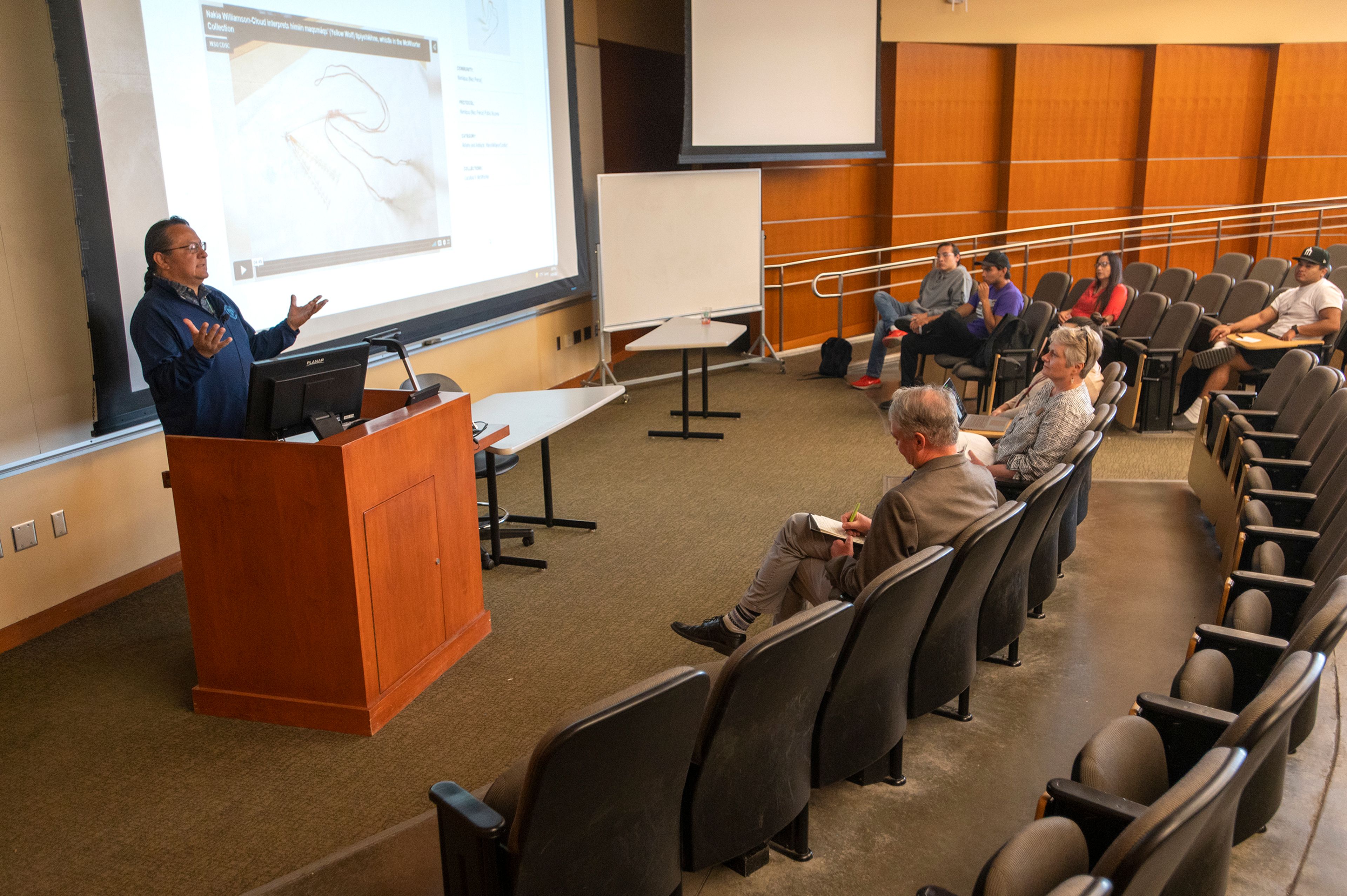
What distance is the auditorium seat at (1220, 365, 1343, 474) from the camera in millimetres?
4172

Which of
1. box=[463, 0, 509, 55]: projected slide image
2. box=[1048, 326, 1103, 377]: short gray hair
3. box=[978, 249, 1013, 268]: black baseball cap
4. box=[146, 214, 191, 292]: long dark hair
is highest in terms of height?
box=[463, 0, 509, 55]: projected slide image

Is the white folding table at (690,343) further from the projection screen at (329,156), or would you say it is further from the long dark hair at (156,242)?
the long dark hair at (156,242)

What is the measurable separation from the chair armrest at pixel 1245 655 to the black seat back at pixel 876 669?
675mm

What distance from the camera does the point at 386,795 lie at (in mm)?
2826

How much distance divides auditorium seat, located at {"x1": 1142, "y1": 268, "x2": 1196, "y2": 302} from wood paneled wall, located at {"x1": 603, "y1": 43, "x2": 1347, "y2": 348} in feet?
7.17

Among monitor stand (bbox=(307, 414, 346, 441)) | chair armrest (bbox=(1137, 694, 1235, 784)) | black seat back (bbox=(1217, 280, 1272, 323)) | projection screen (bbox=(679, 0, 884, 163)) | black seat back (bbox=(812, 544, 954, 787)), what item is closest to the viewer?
chair armrest (bbox=(1137, 694, 1235, 784))

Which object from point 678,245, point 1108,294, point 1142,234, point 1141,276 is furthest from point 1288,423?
point 1142,234

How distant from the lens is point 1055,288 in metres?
8.13

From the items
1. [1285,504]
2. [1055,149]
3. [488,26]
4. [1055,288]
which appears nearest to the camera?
[1285,504]

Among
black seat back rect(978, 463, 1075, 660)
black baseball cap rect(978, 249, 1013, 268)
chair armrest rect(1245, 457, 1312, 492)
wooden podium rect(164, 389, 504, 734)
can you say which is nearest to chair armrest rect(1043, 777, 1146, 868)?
black seat back rect(978, 463, 1075, 660)

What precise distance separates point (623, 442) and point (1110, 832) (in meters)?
5.16

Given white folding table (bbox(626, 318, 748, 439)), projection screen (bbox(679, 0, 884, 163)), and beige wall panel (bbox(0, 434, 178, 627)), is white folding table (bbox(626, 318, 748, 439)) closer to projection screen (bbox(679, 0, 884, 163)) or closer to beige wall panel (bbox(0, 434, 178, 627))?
projection screen (bbox(679, 0, 884, 163))

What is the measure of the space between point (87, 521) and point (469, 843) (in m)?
3.08

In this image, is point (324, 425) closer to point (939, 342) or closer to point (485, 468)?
point (485, 468)
